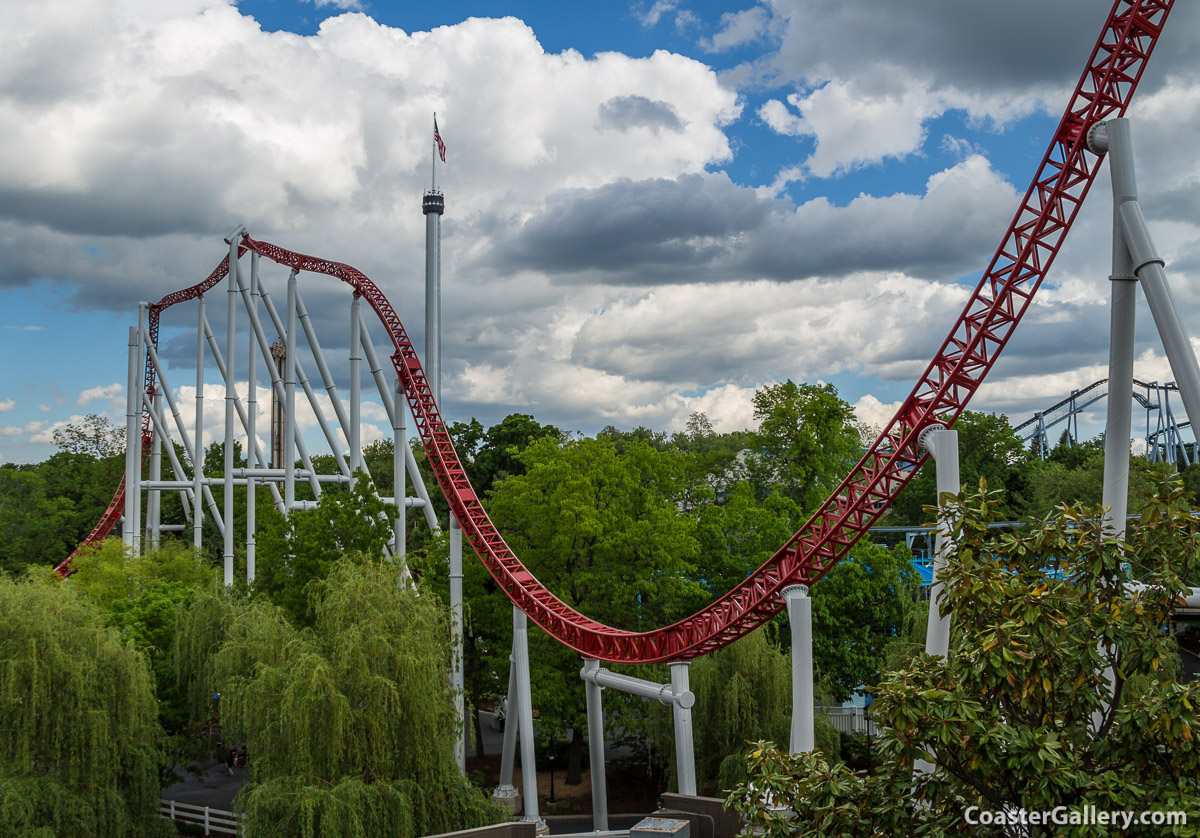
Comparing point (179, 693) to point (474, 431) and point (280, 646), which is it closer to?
point (280, 646)

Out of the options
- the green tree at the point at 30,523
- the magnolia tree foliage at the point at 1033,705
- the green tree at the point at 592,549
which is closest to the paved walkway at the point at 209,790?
the green tree at the point at 592,549

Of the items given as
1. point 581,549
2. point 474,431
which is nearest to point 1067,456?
point 474,431

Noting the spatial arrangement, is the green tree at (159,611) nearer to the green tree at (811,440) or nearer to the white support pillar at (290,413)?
the white support pillar at (290,413)

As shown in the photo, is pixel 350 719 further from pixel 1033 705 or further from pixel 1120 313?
pixel 1120 313

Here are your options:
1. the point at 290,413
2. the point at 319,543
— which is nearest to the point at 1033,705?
the point at 319,543

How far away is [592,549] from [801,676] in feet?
36.2

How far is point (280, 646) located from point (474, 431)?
30.6 m

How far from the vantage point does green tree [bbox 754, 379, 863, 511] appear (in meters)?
28.1

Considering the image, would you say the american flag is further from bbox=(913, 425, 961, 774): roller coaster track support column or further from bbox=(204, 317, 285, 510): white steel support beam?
bbox=(913, 425, 961, 774): roller coaster track support column

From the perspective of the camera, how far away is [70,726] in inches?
619

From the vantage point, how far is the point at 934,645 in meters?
12.8

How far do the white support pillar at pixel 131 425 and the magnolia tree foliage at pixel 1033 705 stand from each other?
1313 inches

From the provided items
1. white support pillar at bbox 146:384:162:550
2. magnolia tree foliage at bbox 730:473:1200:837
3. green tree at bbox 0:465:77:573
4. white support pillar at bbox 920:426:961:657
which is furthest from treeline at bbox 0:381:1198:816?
green tree at bbox 0:465:77:573

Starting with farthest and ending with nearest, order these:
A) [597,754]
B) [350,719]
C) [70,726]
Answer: [597,754], [70,726], [350,719]
